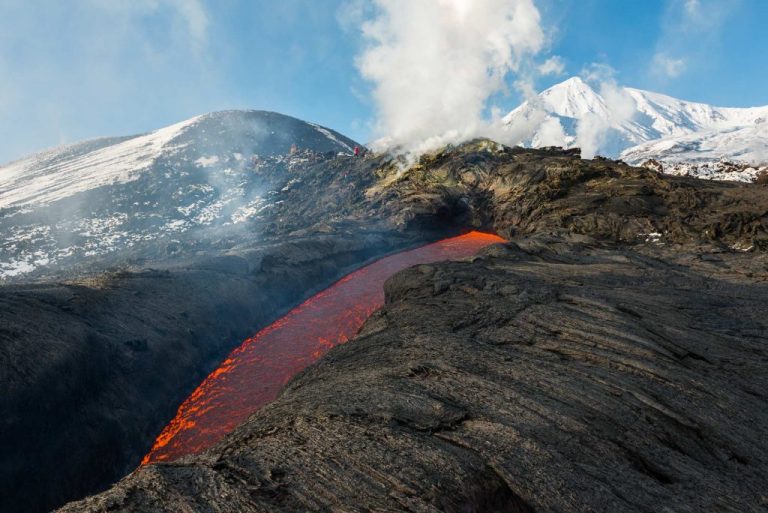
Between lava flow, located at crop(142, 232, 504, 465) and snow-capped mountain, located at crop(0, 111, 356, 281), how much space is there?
86.7ft

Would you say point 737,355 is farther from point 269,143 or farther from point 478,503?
point 269,143

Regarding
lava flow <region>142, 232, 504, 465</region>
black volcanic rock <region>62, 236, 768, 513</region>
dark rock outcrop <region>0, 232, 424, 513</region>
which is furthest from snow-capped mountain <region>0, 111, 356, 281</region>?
black volcanic rock <region>62, 236, 768, 513</region>

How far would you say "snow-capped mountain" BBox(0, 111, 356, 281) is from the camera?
59656 millimetres

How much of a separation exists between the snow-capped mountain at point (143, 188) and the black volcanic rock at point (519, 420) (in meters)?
46.3

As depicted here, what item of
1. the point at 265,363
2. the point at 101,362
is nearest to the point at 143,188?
the point at 265,363

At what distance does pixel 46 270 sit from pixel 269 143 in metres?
79.2

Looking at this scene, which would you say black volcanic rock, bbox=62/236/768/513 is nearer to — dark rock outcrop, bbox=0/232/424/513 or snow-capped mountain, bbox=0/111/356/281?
dark rock outcrop, bbox=0/232/424/513

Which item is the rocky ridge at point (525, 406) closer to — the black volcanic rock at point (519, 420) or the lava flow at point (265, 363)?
the black volcanic rock at point (519, 420)

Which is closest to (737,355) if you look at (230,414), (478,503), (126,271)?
(478,503)

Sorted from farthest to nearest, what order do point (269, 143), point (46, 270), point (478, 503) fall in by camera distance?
1. point (269, 143)
2. point (46, 270)
3. point (478, 503)

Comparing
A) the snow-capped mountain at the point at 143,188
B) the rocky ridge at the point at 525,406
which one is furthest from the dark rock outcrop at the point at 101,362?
the snow-capped mountain at the point at 143,188

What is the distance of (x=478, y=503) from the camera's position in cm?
752

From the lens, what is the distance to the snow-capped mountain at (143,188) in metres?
59.7

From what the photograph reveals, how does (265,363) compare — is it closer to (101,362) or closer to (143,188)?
(101,362)
